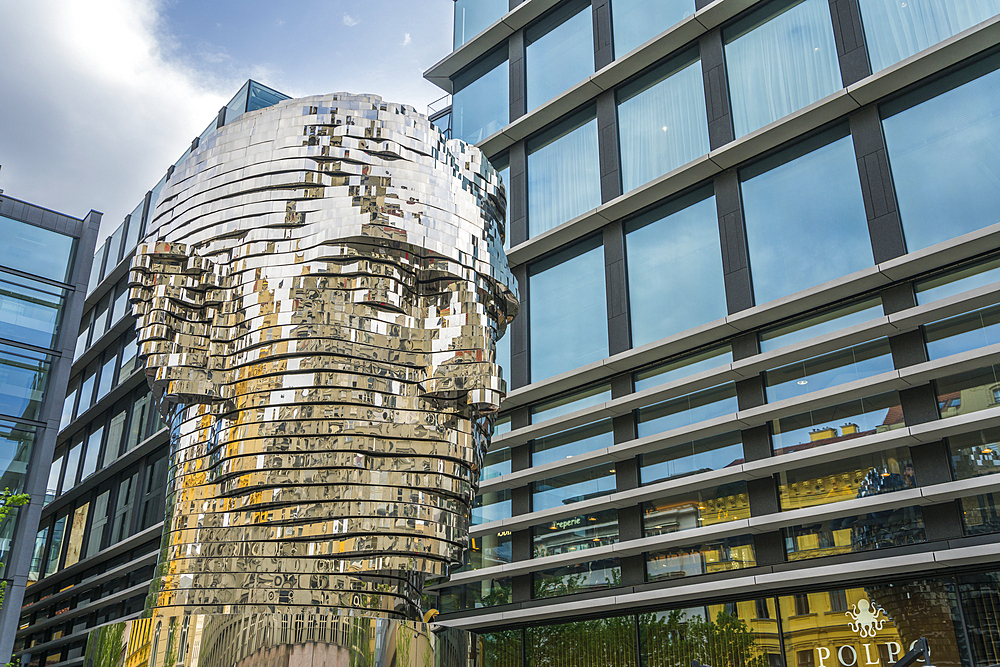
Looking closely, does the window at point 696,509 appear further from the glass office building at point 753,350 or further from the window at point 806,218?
the window at point 806,218

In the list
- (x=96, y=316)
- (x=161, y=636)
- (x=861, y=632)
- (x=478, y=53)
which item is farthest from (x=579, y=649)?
(x=96, y=316)

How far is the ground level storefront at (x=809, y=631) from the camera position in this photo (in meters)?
12.1

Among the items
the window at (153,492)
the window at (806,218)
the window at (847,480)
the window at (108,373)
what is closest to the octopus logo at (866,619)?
the window at (847,480)

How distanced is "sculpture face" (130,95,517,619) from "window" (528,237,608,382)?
1459cm

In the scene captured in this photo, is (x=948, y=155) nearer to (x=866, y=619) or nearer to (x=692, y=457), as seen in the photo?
(x=692, y=457)

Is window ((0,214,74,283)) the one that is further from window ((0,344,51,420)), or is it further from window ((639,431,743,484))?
window ((639,431,743,484))

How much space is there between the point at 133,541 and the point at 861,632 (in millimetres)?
22302

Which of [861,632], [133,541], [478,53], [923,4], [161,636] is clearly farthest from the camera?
[133,541]

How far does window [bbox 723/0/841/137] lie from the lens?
16.6 metres

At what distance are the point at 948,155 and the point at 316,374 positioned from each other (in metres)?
14.1

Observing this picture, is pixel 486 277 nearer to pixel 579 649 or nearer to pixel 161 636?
pixel 161 636

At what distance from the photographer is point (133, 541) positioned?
2689 cm

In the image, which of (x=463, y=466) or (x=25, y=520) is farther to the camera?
(x=25, y=520)

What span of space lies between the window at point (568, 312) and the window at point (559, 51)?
4.63 metres
